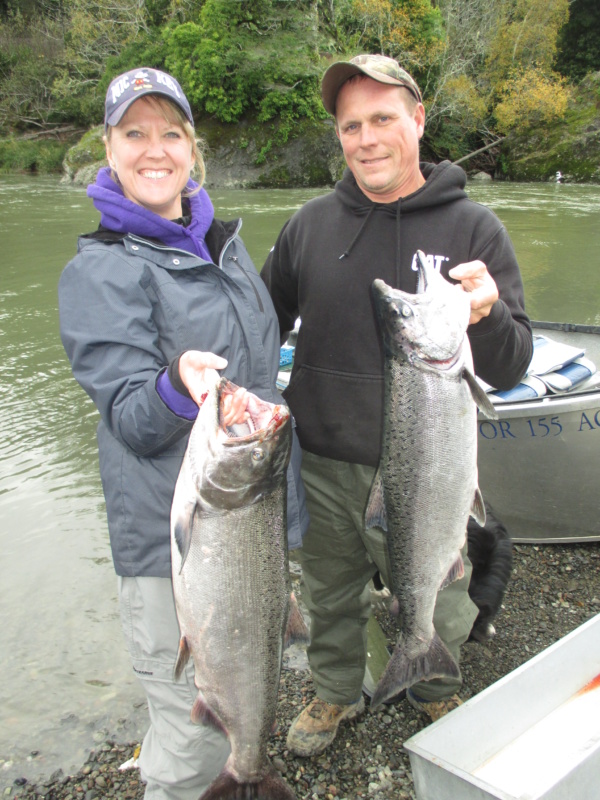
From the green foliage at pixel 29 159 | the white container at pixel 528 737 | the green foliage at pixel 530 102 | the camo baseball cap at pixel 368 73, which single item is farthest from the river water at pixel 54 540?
the green foliage at pixel 29 159

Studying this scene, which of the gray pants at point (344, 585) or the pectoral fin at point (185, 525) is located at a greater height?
the pectoral fin at point (185, 525)

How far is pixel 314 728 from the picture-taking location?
2848 millimetres

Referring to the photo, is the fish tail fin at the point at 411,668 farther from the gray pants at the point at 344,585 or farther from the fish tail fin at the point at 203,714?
the fish tail fin at the point at 203,714

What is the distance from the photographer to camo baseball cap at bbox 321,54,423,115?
2.44 metres

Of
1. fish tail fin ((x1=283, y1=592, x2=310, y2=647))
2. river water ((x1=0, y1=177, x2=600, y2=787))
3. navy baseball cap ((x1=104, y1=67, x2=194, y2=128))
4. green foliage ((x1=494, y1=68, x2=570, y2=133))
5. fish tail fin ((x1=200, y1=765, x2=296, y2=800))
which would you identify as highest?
green foliage ((x1=494, y1=68, x2=570, y2=133))

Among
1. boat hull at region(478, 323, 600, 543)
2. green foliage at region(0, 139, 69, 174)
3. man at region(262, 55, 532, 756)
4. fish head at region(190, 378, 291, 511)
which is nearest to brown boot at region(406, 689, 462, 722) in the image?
man at region(262, 55, 532, 756)

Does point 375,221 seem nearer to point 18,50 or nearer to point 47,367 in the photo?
point 47,367

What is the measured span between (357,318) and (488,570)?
1636 millimetres

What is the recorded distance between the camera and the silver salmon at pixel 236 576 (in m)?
1.86

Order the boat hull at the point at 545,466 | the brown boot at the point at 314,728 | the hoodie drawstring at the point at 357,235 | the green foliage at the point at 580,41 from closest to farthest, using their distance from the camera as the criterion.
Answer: the hoodie drawstring at the point at 357,235 → the brown boot at the point at 314,728 → the boat hull at the point at 545,466 → the green foliage at the point at 580,41

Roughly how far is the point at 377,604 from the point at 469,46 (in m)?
42.8

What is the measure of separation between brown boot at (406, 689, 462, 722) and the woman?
43.2 inches

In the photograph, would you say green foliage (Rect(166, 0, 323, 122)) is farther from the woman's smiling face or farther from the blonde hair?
the woman's smiling face

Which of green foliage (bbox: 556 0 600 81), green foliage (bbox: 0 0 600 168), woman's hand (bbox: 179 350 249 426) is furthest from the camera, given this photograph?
green foliage (bbox: 556 0 600 81)
